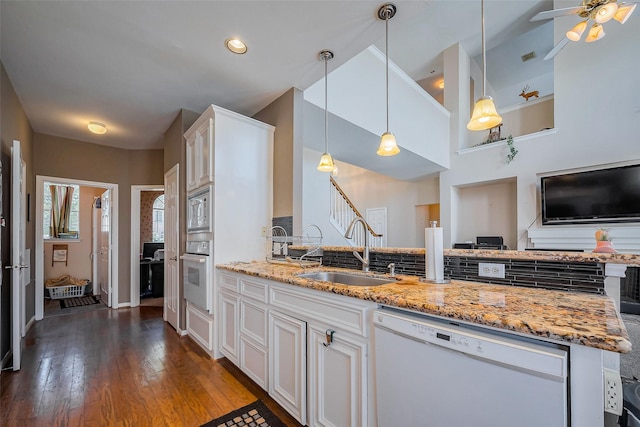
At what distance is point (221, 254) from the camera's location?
2.63 meters

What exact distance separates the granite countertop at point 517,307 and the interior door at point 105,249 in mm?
4319

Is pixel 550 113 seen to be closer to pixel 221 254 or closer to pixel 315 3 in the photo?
pixel 315 3

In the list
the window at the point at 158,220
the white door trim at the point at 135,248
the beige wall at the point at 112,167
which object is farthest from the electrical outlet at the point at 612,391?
the window at the point at 158,220

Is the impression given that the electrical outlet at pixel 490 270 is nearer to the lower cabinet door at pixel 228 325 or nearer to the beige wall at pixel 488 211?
the lower cabinet door at pixel 228 325

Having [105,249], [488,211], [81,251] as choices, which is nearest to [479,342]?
[105,249]

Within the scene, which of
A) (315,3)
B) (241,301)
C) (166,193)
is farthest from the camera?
(166,193)

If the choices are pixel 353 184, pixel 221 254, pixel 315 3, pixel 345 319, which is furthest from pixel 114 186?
pixel 353 184

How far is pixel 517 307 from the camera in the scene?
1.02 m

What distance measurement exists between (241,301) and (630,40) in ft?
21.3

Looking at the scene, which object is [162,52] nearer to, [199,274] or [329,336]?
[199,274]

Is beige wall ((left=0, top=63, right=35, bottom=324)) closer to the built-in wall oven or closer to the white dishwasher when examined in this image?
the built-in wall oven

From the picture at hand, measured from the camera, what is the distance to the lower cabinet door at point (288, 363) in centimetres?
157

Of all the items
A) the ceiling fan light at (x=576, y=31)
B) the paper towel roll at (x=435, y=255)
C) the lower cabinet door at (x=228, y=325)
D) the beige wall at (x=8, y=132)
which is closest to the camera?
the paper towel roll at (x=435, y=255)

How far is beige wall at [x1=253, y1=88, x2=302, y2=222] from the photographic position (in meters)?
2.83
